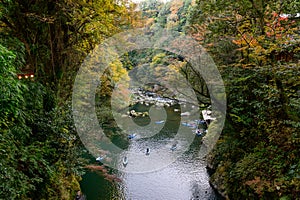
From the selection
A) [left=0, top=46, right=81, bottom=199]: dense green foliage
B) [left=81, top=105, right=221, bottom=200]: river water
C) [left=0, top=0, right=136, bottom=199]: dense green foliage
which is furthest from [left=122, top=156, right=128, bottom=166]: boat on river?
[left=0, top=46, right=81, bottom=199]: dense green foliage

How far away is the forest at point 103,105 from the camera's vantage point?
4.84m

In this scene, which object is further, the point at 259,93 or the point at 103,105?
the point at 103,105

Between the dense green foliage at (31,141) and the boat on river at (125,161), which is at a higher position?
the boat on river at (125,161)

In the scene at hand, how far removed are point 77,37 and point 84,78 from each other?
6.16 ft

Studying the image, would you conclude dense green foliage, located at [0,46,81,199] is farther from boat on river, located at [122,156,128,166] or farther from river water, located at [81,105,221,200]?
A: boat on river, located at [122,156,128,166]

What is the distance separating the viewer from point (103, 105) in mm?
9531

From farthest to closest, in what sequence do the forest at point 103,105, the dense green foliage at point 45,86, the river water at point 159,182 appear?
the river water at point 159,182 → the forest at point 103,105 → the dense green foliage at point 45,86

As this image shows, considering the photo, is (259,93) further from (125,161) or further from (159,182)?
(125,161)

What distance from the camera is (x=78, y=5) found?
241 inches

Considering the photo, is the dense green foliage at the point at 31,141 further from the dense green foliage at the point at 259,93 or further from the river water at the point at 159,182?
the dense green foliage at the point at 259,93

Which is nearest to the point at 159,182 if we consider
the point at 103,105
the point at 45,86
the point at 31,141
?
the point at 103,105

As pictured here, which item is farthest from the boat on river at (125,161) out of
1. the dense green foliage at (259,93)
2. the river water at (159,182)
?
the dense green foliage at (259,93)

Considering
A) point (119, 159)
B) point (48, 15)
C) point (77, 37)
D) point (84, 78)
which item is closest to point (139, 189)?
point (119, 159)

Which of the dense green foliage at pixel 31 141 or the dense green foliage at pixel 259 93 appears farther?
the dense green foliage at pixel 259 93
